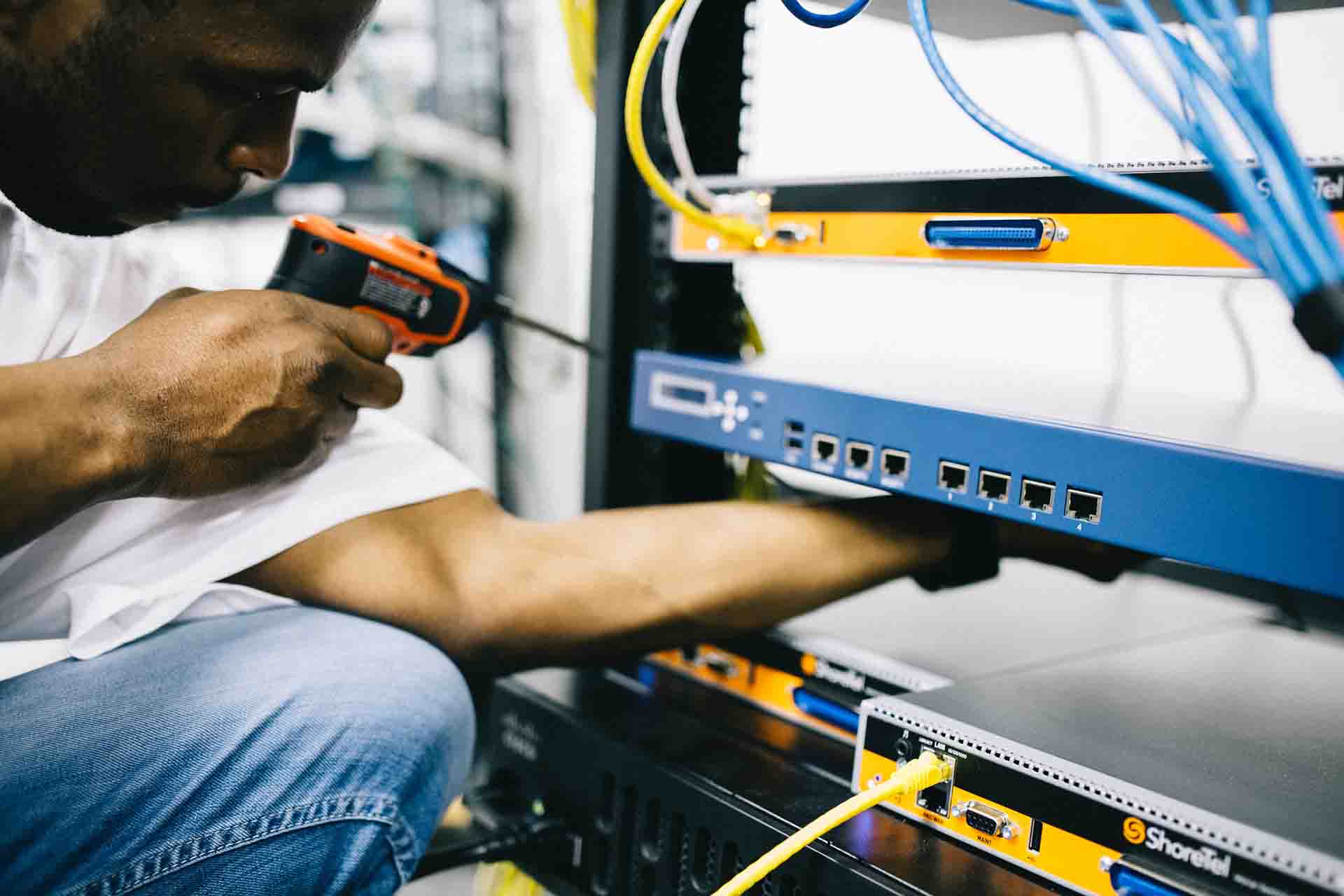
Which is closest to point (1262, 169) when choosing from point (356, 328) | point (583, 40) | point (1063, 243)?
point (1063, 243)

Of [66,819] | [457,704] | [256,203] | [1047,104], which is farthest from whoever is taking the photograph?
[256,203]

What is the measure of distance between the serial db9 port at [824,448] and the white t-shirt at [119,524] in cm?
25

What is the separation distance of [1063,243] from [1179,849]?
0.31 metres

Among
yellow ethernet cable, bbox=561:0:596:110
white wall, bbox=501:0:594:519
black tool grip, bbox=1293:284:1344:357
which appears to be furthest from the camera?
white wall, bbox=501:0:594:519

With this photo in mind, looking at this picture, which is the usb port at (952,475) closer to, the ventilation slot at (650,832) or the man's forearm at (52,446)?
the ventilation slot at (650,832)

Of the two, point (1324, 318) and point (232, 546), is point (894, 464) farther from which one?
point (232, 546)

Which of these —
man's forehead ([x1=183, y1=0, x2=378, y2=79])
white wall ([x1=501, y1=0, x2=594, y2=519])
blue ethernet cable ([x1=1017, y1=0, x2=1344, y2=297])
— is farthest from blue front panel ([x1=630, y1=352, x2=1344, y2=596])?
white wall ([x1=501, y1=0, x2=594, y2=519])

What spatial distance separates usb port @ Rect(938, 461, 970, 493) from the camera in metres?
0.57

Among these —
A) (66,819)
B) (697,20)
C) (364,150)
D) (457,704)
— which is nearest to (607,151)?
(697,20)

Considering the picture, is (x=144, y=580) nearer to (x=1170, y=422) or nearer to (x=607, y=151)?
(x=607, y=151)

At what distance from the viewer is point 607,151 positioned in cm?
81

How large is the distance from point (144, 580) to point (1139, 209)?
61cm

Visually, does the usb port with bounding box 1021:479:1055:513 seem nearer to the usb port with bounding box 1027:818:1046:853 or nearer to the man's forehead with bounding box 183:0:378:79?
the usb port with bounding box 1027:818:1046:853

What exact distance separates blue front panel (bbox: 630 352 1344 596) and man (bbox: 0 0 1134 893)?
0.31 feet
